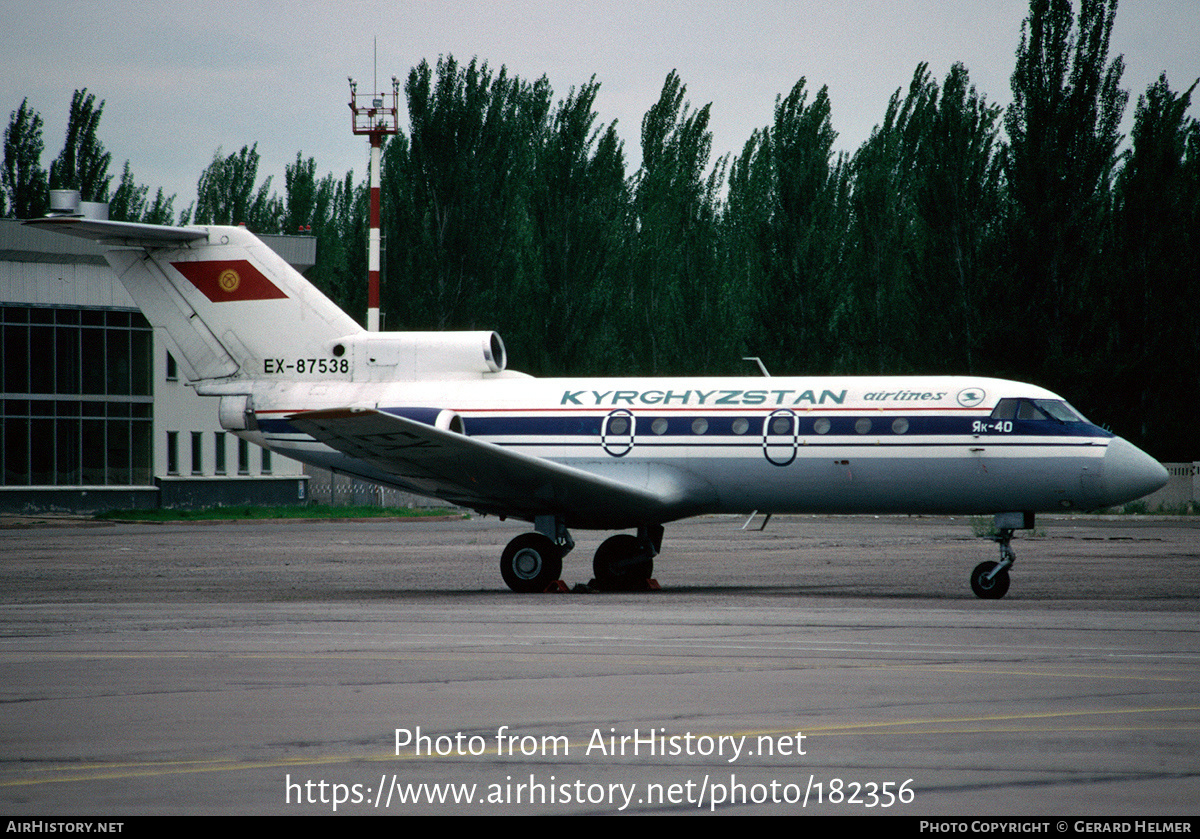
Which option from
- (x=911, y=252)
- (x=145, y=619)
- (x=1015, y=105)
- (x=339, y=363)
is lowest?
(x=145, y=619)

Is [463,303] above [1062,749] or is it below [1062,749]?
above

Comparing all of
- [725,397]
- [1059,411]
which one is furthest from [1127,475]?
[725,397]

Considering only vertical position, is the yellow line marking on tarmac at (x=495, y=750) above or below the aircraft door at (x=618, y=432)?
below

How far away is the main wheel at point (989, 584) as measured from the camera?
61.1 ft

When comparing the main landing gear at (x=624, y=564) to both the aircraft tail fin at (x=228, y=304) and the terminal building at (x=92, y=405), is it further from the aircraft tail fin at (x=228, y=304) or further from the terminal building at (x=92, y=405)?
the terminal building at (x=92, y=405)

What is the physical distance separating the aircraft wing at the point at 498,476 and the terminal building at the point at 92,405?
124 ft

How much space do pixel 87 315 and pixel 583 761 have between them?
2110 inches

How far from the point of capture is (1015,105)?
4384cm

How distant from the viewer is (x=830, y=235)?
2031 inches

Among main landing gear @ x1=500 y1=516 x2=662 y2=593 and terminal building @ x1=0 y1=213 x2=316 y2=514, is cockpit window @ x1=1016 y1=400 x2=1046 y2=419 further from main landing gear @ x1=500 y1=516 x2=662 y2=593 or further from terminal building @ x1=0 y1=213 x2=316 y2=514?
terminal building @ x1=0 y1=213 x2=316 y2=514

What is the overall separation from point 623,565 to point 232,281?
7537 millimetres

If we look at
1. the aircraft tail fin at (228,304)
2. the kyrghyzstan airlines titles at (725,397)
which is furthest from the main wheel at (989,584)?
the aircraft tail fin at (228,304)
